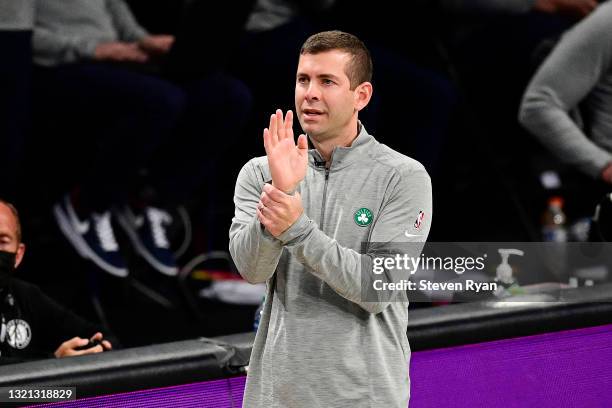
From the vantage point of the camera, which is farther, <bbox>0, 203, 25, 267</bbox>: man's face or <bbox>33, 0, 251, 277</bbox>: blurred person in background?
<bbox>33, 0, 251, 277</bbox>: blurred person in background

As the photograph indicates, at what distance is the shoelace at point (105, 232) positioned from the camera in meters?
3.32

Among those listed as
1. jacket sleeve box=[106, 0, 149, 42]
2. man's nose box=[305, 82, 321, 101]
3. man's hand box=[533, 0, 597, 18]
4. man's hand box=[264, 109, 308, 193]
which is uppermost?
man's hand box=[533, 0, 597, 18]

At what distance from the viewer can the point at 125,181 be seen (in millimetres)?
3270

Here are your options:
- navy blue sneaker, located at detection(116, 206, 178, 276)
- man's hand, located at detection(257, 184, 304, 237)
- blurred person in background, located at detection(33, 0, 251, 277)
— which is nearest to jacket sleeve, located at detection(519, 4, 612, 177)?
blurred person in background, located at detection(33, 0, 251, 277)

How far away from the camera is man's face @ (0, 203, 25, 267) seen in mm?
2400

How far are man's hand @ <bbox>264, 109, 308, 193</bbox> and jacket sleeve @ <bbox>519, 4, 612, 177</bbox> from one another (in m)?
1.57

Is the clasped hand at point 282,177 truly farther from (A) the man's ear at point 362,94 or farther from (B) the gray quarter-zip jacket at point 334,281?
(A) the man's ear at point 362,94

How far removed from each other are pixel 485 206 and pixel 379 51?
3.28 feet

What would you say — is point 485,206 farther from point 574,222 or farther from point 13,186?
point 13,186

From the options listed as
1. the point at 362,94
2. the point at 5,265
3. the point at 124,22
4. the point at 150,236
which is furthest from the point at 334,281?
the point at 124,22

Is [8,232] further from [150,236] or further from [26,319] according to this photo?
[150,236]

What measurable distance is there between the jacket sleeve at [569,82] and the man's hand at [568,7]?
0.68 metres

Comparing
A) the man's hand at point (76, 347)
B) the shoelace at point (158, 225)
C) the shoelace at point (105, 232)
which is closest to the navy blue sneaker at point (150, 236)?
the shoelace at point (158, 225)

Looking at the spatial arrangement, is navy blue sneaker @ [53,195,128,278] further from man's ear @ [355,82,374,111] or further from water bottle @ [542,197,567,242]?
water bottle @ [542,197,567,242]
